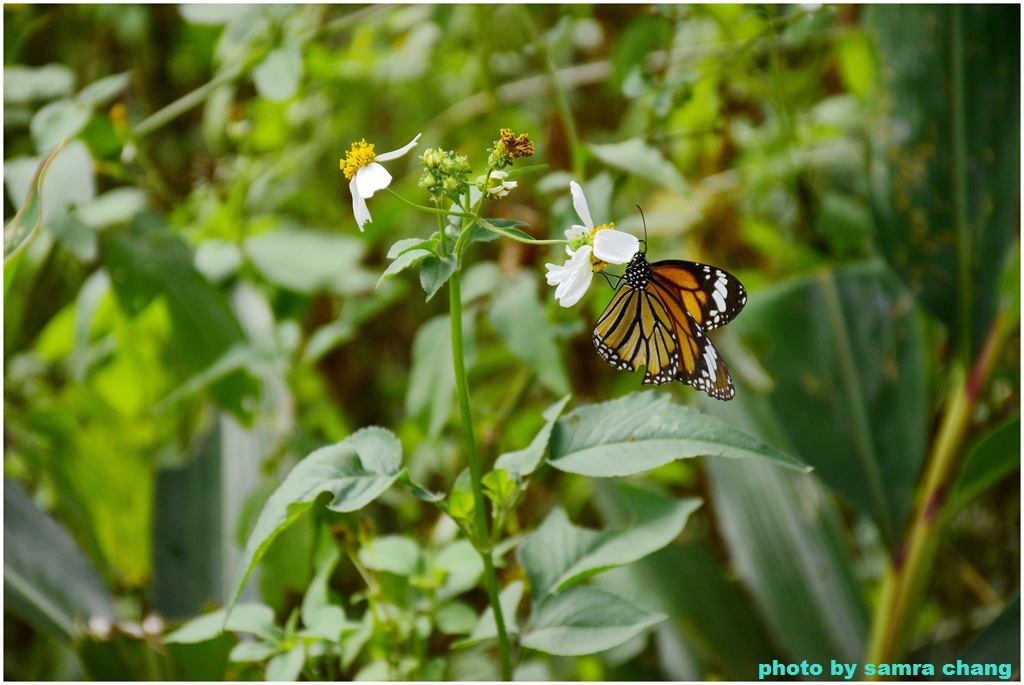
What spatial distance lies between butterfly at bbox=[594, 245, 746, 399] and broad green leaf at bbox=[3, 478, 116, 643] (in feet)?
2.32

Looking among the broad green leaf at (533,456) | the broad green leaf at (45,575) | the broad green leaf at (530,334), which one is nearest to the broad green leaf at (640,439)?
the broad green leaf at (533,456)

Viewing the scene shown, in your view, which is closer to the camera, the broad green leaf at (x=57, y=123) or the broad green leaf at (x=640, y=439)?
the broad green leaf at (x=640, y=439)

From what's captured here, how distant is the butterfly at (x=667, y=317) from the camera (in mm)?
603

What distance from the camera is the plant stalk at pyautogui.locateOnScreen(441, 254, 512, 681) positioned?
1.60 feet

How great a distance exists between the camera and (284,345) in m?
1.05

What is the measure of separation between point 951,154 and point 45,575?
1233 mm

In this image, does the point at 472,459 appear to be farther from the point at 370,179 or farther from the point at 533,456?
the point at 370,179

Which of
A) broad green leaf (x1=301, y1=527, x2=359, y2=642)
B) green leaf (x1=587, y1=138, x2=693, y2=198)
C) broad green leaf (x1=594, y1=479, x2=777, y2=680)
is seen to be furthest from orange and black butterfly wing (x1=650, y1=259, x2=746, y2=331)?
broad green leaf (x1=594, y1=479, x2=777, y2=680)

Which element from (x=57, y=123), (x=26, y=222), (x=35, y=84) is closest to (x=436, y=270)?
(x=26, y=222)

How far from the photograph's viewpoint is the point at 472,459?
1.66ft

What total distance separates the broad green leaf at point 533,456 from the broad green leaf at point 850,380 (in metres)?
0.60

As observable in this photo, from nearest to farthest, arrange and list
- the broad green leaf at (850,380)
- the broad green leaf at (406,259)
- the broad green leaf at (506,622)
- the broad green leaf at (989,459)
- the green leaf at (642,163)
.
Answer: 1. the broad green leaf at (406,259)
2. the broad green leaf at (506,622)
3. the green leaf at (642,163)
4. the broad green leaf at (989,459)
5. the broad green leaf at (850,380)

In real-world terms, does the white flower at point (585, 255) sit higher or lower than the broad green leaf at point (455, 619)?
higher

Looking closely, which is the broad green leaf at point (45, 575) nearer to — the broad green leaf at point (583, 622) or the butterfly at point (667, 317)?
the broad green leaf at point (583, 622)
